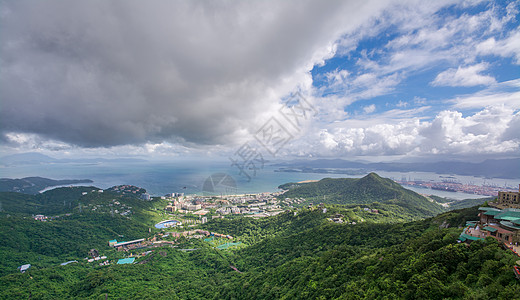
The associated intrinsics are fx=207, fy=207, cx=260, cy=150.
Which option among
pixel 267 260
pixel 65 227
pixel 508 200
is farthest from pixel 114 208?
pixel 508 200

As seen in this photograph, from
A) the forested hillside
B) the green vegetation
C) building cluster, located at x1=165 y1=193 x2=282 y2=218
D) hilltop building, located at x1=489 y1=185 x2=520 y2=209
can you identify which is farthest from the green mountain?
hilltop building, located at x1=489 y1=185 x2=520 y2=209

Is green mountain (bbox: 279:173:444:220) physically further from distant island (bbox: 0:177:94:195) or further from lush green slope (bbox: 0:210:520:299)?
distant island (bbox: 0:177:94:195)

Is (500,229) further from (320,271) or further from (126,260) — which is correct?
(126,260)

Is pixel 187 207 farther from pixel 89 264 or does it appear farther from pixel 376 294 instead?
pixel 376 294

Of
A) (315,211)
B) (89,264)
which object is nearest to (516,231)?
(315,211)

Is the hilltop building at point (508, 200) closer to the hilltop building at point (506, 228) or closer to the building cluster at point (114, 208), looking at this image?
the hilltop building at point (506, 228)

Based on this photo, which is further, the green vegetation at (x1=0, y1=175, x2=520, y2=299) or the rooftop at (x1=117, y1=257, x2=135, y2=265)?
the rooftop at (x1=117, y1=257, x2=135, y2=265)

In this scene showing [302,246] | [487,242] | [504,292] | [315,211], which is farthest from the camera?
[315,211]

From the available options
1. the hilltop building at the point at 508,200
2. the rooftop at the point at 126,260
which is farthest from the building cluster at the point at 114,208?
the hilltop building at the point at 508,200
